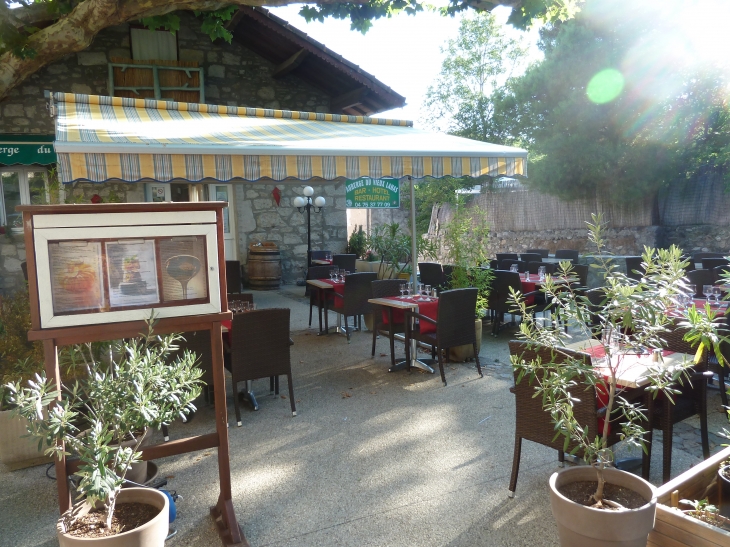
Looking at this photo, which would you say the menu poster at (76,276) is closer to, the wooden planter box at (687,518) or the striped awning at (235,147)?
the striped awning at (235,147)

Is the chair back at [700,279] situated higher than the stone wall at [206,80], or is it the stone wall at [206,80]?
the stone wall at [206,80]

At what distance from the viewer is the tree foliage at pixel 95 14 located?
6160 mm

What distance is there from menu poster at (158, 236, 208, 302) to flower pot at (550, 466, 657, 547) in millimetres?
1689

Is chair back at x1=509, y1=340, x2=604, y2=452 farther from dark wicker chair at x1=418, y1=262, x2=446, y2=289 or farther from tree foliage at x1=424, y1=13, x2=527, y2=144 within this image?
tree foliage at x1=424, y1=13, x2=527, y2=144

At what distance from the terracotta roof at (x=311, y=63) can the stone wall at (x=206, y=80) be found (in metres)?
0.25

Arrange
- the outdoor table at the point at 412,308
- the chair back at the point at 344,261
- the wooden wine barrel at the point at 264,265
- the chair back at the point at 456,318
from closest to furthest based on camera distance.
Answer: the chair back at the point at 456,318, the outdoor table at the point at 412,308, the chair back at the point at 344,261, the wooden wine barrel at the point at 264,265

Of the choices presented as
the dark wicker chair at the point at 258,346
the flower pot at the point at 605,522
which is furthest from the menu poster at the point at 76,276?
the flower pot at the point at 605,522

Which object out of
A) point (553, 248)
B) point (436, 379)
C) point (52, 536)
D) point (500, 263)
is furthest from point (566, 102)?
point (52, 536)

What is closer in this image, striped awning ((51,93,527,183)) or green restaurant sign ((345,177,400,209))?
striped awning ((51,93,527,183))

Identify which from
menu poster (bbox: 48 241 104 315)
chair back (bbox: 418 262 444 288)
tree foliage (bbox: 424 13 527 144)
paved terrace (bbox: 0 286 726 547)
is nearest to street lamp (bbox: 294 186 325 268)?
chair back (bbox: 418 262 444 288)

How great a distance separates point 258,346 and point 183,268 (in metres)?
1.75

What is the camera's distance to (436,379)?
502 cm

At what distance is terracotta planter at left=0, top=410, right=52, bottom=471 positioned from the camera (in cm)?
336

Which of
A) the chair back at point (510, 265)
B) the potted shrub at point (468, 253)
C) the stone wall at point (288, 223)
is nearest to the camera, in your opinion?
the potted shrub at point (468, 253)
